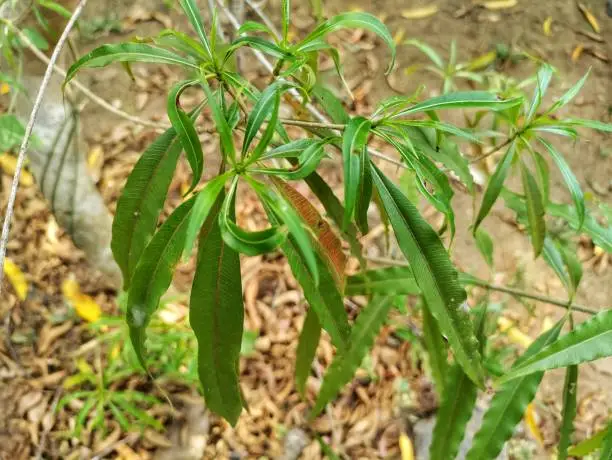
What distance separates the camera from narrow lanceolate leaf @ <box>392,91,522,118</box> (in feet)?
2.61

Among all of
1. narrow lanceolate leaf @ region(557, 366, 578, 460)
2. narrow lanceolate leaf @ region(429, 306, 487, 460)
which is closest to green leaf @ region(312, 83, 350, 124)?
narrow lanceolate leaf @ region(429, 306, 487, 460)

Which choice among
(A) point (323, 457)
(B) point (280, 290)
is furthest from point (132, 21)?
(A) point (323, 457)

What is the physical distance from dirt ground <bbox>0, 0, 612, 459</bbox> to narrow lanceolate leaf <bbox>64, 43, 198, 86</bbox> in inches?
44.8

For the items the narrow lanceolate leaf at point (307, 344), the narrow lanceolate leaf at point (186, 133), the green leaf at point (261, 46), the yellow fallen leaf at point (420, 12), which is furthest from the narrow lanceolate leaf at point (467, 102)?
the yellow fallen leaf at point (420, 12)

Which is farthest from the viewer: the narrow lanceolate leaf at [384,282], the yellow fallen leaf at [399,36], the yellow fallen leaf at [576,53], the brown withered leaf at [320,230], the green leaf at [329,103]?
the yellow fallen leaf at [576,53]

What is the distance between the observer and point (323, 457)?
6.45ft

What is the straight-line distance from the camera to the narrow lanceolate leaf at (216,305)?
2.68ft

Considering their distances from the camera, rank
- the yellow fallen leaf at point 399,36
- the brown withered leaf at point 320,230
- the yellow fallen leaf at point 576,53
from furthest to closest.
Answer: the yellow fallen leaf at point 576,53
the yellow fallen leaf at point 399,36
the brown withered leaf at point 320,230

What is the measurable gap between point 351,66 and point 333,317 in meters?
2.26

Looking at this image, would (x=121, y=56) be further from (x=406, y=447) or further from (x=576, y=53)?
(x=576, y=53)

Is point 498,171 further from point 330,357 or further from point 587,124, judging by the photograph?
point 330,357

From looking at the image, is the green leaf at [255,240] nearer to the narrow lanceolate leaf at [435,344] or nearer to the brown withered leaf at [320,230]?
the brown withered leaf at [320,230]

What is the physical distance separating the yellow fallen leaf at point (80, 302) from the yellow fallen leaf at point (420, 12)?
2.09 m

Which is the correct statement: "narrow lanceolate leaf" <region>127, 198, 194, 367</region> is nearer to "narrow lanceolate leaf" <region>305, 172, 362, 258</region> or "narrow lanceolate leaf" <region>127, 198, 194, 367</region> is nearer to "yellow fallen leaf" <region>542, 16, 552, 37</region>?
"narrow lanceolate leaf" <region>305, 172, 362, 258</region>
